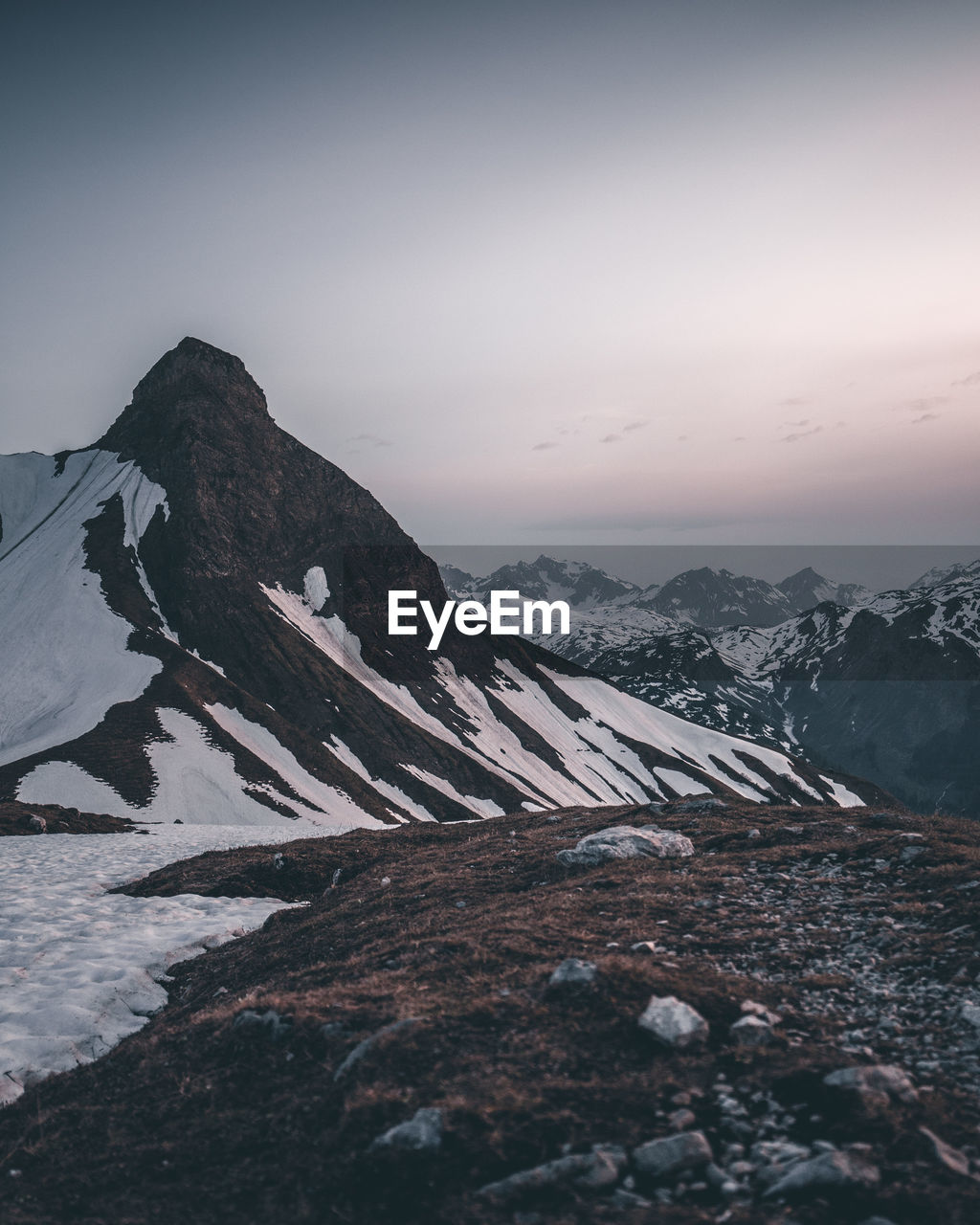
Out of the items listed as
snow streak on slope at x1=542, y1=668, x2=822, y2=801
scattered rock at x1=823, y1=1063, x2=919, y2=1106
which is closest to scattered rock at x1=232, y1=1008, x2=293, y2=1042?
scattered rock at x1=823, y1=1063, x2=919, y2=1106

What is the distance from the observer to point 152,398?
14250 centimetres

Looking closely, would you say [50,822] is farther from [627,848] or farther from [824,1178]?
[824,1178]

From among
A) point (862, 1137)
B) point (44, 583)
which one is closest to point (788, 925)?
point (862, 1137)

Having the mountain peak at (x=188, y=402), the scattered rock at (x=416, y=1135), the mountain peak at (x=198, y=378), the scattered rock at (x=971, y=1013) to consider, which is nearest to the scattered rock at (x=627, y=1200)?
the scattered rock at (x=416, y=1135)

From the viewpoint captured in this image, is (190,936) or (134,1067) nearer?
(134,1067)

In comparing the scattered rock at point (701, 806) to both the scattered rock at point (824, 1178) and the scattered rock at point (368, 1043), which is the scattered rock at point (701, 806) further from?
the scattered rock at point (824, 1178)

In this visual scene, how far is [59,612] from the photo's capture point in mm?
96250

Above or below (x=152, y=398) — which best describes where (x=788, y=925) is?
below

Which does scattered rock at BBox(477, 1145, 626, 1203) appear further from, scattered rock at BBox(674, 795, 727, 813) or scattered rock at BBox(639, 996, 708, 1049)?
scattered rock at BBox(674, 795, 727, 813)

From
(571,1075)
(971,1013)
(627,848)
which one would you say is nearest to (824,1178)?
(571,1075)

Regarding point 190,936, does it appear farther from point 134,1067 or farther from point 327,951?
point 134,1067

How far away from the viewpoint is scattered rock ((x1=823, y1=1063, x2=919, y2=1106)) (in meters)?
7.78

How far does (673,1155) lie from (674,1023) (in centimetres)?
222

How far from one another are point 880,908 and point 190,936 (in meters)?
17.4
